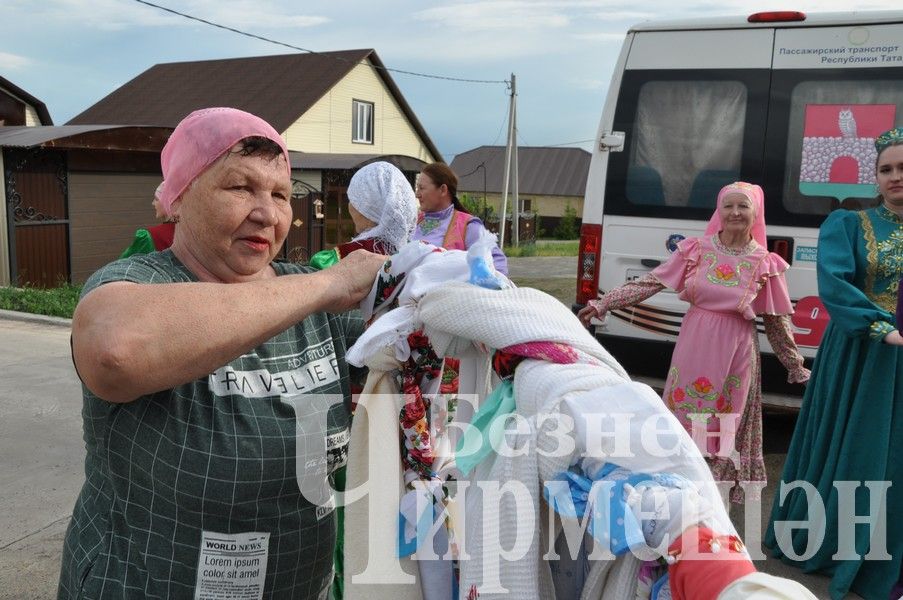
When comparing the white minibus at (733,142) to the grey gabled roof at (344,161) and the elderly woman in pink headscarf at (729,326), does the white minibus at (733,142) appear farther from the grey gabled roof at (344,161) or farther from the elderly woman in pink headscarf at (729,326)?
the grey gabled roof at (344,161)

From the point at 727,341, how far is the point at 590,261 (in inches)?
45.2

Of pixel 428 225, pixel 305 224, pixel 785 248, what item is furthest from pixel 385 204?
pixel 305 224

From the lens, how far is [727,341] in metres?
4.02

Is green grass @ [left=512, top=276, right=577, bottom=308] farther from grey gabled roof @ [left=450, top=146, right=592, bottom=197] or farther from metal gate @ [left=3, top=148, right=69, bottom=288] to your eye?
grey gabled roof @ [left=450, top=146, right=592, bottom=197]

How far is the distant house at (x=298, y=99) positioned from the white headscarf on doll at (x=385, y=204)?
15850 millimetres

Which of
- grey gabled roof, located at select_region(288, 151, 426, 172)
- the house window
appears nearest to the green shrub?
the house window

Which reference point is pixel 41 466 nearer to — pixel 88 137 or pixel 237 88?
pixel 88 137

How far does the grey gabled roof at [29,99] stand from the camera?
18.9 metres

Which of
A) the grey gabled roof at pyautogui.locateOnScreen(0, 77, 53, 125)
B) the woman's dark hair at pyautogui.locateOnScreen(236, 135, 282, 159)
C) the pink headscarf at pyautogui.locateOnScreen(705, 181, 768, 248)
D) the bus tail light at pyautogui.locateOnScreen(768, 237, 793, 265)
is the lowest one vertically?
the bus tail light at pyautogui.locateOnScreen(768, 237, 793, 265)

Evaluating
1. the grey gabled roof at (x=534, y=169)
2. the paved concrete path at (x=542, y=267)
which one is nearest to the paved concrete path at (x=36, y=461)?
the paved concrete path at (x=542, y=267)

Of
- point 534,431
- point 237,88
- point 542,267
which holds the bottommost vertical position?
point 542,267

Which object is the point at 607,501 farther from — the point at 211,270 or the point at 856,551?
the point at 856,551

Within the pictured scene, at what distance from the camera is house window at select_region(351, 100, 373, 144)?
2530cm

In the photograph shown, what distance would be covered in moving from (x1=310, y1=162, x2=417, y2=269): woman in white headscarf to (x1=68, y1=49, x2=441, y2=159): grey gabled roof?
1864 centimetres
